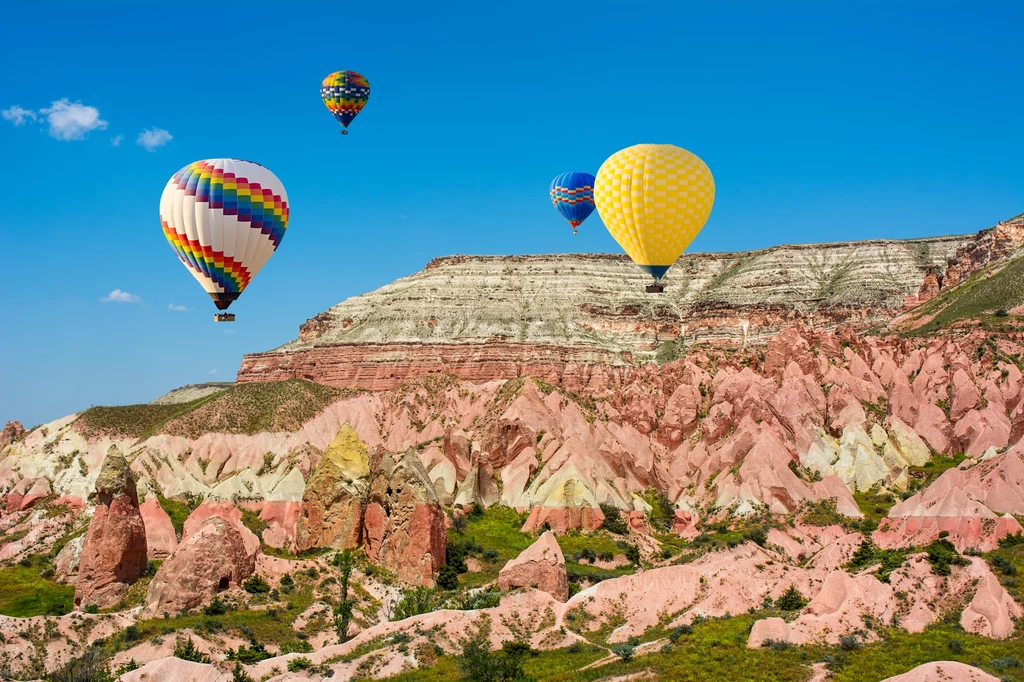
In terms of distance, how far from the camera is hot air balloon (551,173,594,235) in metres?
107

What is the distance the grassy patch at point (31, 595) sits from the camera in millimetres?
63987

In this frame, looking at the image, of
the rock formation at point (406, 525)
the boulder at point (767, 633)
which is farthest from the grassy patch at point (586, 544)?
the boulder at point (767, 633)

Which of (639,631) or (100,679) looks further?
(639,631)

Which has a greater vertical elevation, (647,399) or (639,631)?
(647,399)

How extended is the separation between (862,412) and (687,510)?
63.5 ft

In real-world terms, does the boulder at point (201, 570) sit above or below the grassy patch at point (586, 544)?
above

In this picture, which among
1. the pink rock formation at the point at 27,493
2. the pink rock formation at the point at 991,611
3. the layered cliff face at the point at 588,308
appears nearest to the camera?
the pink rock formation at the point at 991,611

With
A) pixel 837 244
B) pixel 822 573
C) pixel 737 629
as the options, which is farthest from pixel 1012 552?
pixel 837 244

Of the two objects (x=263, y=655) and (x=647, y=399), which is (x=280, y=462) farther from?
(x=263, y=655)

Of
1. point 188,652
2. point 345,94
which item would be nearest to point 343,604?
point 188,652

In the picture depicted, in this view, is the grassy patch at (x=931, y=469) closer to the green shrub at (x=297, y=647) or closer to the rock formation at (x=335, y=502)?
the rock formation at (x=335, y=502)

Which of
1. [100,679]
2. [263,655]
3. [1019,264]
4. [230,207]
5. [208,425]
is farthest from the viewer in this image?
[1019,264]

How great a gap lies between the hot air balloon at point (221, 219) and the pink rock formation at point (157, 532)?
12.7m

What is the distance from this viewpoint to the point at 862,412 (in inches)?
4053
